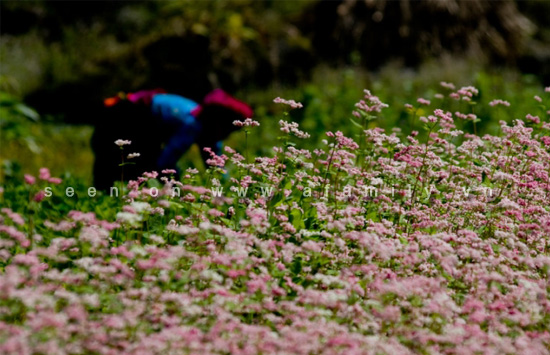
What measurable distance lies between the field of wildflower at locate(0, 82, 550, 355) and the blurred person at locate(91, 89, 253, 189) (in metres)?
1.03

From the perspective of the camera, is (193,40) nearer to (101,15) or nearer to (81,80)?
(81,80)

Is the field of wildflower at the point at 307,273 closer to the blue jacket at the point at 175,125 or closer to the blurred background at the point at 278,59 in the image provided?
the blue jacket at the point at 175,125

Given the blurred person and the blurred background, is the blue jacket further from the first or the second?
the blurred background

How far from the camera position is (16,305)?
114 inches

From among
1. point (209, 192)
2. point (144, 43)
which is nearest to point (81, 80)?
point (144, 43)

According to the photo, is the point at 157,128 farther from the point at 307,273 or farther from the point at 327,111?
the point at 327,111

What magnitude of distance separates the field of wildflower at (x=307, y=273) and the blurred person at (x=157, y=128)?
1026 mm

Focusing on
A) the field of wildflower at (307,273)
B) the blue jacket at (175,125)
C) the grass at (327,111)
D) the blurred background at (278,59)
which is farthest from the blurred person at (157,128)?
the blurred background at (278,59)

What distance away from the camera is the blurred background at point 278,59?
9391 millimetres

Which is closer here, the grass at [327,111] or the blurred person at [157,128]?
the blurred person at [157,128]

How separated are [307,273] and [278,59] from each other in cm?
783

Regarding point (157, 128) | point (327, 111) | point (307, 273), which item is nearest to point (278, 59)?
point (327, 111)

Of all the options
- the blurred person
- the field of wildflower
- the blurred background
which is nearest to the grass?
the blurred background

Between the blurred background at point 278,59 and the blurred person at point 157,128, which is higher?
the blurred background at point 278,59
